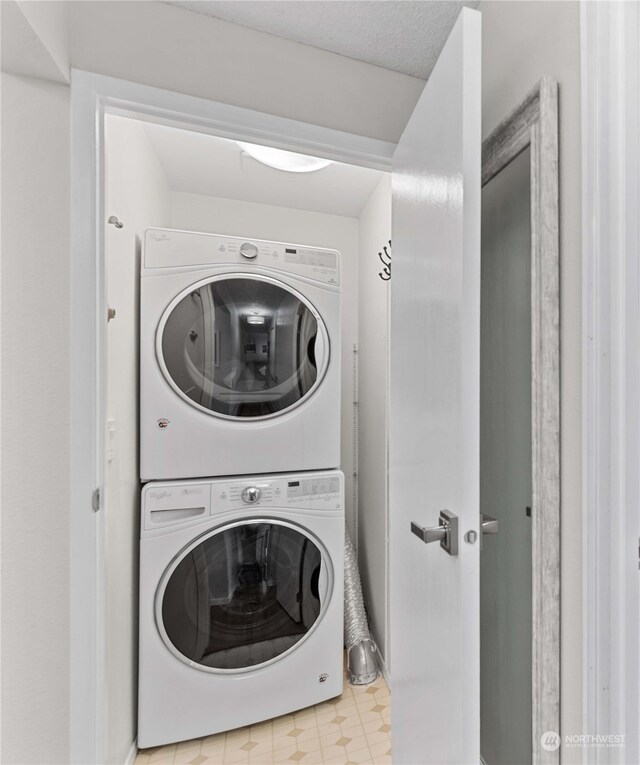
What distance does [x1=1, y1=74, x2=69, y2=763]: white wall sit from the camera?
36.3 inches

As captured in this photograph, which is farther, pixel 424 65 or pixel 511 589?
pixel 424 65

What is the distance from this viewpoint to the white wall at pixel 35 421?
0.92m

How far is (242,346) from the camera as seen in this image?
156 cm

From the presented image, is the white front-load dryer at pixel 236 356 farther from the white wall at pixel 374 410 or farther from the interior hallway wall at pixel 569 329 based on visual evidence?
the interior hallway wall at pixel 569 329

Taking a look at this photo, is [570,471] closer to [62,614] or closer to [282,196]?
[62,614]

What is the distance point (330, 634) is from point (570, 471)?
1258 millimetres

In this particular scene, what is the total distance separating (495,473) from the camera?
1096mm

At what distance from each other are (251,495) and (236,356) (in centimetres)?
53

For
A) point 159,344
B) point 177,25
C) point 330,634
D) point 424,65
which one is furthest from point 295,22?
point 330,634

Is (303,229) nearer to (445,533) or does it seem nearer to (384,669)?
(445,533)

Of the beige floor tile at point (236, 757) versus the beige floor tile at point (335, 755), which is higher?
the beige floor tile at point (335, 755)

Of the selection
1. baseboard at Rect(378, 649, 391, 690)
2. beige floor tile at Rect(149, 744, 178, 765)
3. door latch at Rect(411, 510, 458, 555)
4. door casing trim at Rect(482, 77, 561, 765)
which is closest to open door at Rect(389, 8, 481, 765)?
door latch at Rect(411, 510, 458, 555)

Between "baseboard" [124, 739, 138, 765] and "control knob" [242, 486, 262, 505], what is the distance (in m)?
0.89

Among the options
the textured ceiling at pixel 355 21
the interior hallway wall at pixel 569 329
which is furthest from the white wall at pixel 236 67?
the interior hallway wall at pixel 569 329
